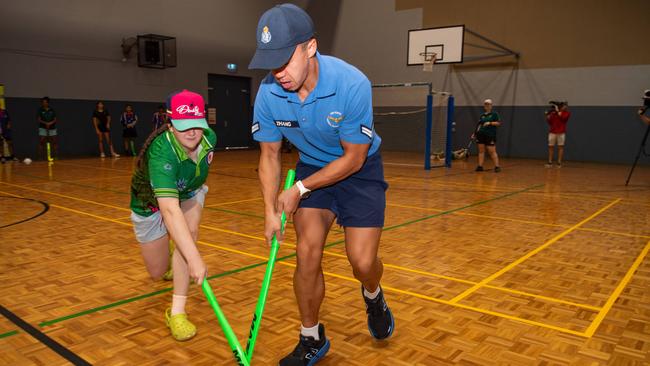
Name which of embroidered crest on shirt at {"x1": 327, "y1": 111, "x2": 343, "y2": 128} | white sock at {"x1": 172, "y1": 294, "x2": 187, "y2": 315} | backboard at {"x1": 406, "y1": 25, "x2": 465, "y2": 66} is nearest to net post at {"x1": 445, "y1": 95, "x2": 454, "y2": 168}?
backboard at {"x1": 406, "y1": 25, "x2": 465, "y2": 66}

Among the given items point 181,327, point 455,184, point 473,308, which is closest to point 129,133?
point 455,184

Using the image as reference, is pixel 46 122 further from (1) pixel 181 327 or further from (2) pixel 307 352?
(2) pixel 307 352

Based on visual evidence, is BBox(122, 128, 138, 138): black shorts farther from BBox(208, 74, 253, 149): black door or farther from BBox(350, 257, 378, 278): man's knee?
BBox(350, 257, 378, 278): man's knee

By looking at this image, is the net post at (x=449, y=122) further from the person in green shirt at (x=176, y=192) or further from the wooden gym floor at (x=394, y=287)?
the person in green shirt at (x=176, y=192)

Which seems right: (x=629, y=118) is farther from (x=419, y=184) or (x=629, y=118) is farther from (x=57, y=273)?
(x=57, y=273)

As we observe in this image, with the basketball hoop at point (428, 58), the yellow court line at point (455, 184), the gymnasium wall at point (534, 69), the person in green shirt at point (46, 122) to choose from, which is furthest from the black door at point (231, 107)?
the yellow court line at point (455, 184)

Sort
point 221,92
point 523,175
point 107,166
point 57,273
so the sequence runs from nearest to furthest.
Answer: point 57,273
point 523,175
point 107,166
point 221,92

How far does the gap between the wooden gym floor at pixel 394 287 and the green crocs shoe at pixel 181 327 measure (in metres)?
0.05

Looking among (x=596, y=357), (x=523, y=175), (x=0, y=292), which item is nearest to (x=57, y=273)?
(x=0, y=292)

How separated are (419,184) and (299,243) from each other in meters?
7.93

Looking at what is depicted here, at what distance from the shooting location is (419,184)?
33.2 feet

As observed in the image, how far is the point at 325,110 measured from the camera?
7.33 feet

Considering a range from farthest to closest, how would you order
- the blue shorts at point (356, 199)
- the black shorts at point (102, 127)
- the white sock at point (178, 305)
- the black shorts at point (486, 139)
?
the black shorts at point (102, 127) < the black shorts at point (486, 139) < the white sock at point (178, 305) < the blue shorts at point (356, 199)

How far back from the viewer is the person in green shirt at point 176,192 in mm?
2510
